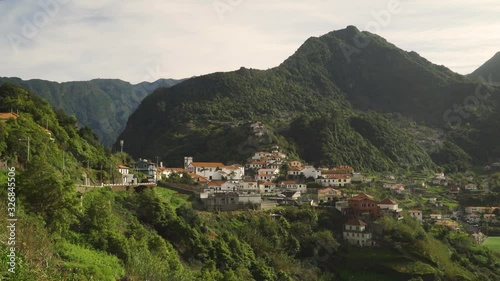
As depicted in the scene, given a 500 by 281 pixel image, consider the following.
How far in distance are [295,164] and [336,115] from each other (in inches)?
1181

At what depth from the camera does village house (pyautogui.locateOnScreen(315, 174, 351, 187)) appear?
2237 inches

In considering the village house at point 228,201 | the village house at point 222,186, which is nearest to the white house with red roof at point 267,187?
the village house at point 222,186

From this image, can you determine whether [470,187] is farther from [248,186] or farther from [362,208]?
[248,186]

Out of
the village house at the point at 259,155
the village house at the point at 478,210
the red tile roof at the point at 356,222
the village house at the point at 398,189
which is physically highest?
the village house at the point at 259,155

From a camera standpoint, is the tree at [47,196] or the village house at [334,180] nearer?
the tree at [47,196]

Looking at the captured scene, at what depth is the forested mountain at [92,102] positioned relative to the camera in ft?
483

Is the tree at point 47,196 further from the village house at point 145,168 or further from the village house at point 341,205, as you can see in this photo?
the village house at point 145,168

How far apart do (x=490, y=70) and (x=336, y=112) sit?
374 ft

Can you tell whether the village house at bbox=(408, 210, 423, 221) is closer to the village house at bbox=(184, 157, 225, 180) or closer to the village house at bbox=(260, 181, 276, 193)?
the village house at bbox=(260, 181, 276, 193)

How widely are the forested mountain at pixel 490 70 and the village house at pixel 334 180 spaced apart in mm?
136907

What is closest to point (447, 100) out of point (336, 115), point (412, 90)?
point (412, 90)

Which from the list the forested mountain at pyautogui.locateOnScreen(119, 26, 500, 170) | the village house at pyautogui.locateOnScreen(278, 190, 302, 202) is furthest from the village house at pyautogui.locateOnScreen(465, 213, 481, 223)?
the forested mountain at pyautogui.locateOnScreen(119, 26, 500, 170)

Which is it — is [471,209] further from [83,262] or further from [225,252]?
[83,262]

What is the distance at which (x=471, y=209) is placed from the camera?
2228 inches
